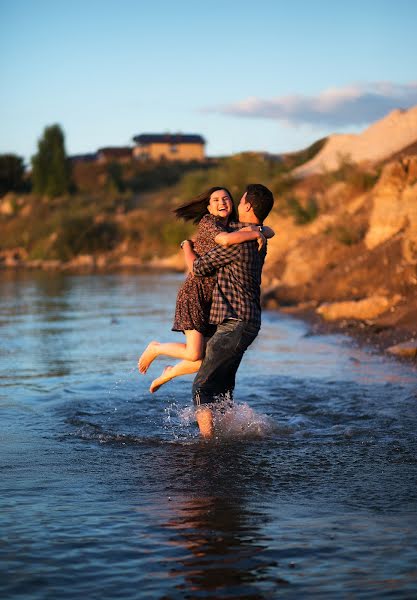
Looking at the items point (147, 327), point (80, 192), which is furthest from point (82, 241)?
point (147, 327)

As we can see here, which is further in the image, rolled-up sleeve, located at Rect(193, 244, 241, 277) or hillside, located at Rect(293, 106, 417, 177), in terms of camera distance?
hillside, located at Rect(293, 106, 417, 177)

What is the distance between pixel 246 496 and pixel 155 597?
1.67 meters

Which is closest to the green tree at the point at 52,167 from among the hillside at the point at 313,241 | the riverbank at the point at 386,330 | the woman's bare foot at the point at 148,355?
the hillside at the point at 313,241

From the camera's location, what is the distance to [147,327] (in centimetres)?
1798

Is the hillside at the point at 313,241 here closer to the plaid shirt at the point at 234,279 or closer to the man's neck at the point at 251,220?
the man's neck at the point at 251,220

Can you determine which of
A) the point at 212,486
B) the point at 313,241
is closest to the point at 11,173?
the point at 313,241

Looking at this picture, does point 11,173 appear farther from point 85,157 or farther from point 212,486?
point 212,486

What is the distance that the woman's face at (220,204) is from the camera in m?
7.22

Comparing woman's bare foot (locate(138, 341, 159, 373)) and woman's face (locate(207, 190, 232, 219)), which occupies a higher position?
woman's face (locate(207, 190, 232, 219))

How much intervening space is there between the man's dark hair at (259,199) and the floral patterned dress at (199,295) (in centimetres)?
30

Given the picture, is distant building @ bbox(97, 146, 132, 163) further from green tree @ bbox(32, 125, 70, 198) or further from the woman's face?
the woman's face

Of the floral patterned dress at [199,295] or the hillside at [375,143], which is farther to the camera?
the hillside at [375,143]

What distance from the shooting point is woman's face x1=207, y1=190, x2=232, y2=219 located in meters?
7.22

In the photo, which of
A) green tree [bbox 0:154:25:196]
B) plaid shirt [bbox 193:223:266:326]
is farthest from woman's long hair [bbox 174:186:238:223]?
green tree [bbox 0:154:25:196]
